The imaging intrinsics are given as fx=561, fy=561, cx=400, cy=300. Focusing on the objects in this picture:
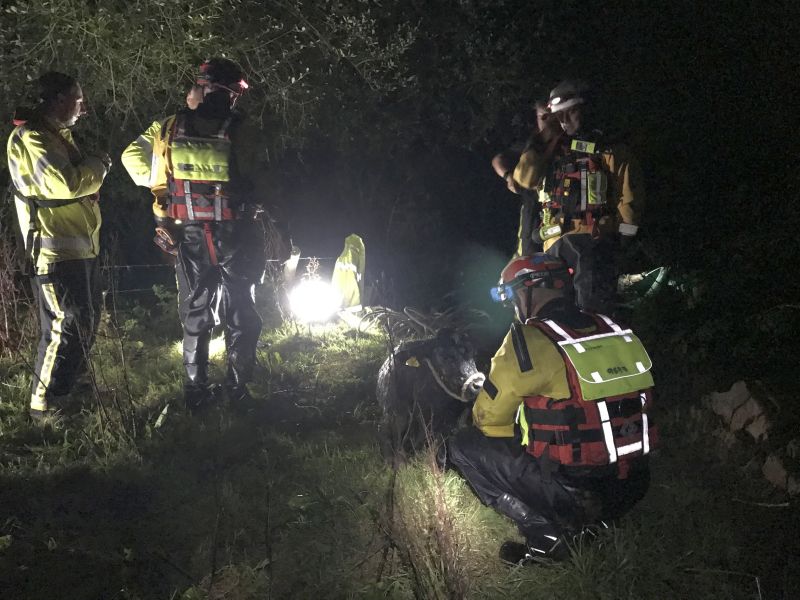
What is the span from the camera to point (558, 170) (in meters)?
4.82

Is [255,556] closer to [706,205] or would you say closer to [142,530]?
[142,530]

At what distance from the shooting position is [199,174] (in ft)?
13.2

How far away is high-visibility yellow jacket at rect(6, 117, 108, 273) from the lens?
3.75 meters

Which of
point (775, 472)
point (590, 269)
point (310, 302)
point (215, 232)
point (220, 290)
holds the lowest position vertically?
point (775, 472)

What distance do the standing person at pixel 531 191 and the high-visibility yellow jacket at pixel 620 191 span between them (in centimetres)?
25

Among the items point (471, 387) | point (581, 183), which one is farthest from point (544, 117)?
point (471, 387)

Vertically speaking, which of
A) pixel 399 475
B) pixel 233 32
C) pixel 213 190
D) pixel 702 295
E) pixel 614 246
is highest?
pixel 233 32

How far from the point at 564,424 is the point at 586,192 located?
2678 millimetres

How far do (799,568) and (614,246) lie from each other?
277cm

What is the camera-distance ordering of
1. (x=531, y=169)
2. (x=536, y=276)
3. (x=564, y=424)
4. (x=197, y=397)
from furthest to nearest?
(x=531, y=169) < (x=197, y=397) < (x=536, y=276) < (x=564, y=424)

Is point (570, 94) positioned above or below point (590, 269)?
above

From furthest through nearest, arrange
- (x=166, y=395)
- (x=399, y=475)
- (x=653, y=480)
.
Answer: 1. (x=166, y=395)
2. (x=653, y=480)
3. (x=399, y=475)

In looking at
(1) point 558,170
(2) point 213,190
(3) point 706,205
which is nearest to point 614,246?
(1) point 558,170

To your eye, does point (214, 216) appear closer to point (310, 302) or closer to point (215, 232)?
point (215, 232)
